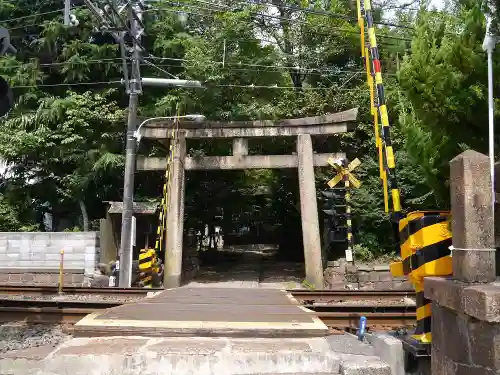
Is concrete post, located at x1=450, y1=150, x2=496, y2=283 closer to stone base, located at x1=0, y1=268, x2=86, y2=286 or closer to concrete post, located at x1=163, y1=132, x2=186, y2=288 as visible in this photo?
concrete post, located at x1=163, y1=132, x2=186, y2=288

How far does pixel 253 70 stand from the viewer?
61.3 feet

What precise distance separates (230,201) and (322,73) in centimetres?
747

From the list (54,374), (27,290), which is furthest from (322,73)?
(54,374)

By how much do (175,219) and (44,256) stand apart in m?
4.55

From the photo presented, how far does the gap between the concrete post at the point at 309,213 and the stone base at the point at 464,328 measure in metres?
11.0

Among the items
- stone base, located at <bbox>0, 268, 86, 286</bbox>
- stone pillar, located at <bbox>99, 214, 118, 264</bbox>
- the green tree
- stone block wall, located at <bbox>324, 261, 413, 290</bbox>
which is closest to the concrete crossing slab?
stone block wall, located at <bbox>324, 261, 413, 290</bbox>

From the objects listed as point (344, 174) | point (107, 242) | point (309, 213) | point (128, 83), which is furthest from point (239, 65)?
point (107, 242)

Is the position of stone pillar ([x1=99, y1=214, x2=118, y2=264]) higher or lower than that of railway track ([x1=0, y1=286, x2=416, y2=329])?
higher

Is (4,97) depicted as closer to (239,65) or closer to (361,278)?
(361,278)

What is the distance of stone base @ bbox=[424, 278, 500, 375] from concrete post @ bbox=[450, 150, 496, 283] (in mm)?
117

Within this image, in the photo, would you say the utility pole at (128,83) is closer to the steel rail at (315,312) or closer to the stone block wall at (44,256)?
the stone block wall at (44,256)

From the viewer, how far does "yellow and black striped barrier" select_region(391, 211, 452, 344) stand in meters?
4.04

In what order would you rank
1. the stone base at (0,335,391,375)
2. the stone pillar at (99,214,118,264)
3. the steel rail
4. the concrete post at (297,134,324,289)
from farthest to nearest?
the stone pillar at (99,214,118,264) → the concrete post at (297,134,324,289) → the steel rail → the stone base at (0,335,391,375)

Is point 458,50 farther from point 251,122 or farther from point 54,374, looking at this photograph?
point 251,122
